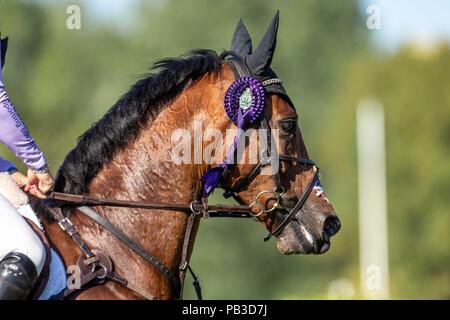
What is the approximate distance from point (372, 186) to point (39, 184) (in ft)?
87.7

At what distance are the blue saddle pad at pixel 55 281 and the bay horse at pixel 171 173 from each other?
208mm

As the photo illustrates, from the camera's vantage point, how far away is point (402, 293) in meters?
25.9

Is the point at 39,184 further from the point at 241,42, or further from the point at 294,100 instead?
the point at 294,100

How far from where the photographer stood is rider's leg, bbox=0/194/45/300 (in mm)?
4938

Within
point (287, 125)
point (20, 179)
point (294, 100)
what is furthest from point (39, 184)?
point (294, 100)

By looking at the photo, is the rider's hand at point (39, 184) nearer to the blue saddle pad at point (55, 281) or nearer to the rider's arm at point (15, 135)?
the rider's arm at point (15, 135)

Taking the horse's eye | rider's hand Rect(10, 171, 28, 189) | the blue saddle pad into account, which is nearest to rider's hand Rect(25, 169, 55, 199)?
rider's hand Rect(10, 171, 28, 189)

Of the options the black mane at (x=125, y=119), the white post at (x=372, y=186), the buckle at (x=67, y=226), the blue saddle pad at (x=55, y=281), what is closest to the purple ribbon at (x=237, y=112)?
the black mane at (x=125, y=119)

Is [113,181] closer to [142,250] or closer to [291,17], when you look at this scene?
[142,250]

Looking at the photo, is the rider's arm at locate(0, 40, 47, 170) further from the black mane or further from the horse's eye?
the horse's eye

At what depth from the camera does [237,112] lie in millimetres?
5797

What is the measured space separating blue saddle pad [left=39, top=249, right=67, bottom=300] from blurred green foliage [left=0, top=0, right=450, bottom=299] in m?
24.1

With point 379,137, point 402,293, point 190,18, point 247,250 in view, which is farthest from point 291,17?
point 402,293

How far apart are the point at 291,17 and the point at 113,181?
104 ft
